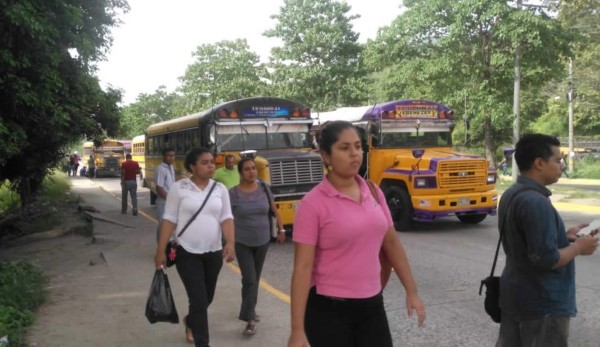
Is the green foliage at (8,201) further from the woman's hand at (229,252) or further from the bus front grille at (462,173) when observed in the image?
the woman's hand at (229,252)

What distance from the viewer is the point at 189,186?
191 inches

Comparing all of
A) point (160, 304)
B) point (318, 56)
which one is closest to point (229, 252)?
point (160, 304)

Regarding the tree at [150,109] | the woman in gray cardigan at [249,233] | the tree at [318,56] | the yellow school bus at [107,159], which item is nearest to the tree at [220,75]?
the tree at [318,56]

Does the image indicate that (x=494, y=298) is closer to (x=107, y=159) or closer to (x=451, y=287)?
(x=451, y=287)

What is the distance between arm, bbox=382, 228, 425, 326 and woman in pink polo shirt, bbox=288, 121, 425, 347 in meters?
0.13

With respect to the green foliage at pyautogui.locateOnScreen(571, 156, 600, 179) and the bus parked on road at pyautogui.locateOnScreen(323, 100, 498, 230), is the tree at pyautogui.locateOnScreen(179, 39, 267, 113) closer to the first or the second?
the green foliage at pyautogui.locateOnScreen(571, 156, 600, 179)

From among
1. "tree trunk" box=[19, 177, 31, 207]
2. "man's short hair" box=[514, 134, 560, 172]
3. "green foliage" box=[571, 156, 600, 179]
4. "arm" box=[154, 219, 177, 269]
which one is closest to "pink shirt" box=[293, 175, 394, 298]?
"man's short hair" box=[514, 134, 560, 172]

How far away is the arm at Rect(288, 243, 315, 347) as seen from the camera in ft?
8.86

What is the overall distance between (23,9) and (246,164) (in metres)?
3.99

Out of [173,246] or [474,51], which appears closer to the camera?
[173,246]

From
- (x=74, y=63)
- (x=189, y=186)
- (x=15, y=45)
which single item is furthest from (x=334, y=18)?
(x=189, y=186)

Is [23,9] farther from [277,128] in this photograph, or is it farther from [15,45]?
[277,128]

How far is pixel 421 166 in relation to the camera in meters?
11.9

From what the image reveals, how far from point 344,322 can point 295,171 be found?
329 inches
